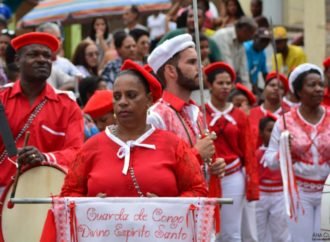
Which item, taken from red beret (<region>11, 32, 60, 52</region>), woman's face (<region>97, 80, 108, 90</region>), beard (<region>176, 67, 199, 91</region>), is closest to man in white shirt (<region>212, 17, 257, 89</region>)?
woman's face (<region>97, 80, 108, 90</region>)

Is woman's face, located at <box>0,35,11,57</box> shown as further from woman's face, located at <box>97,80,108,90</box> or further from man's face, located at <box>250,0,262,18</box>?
man's face, located at <box>250,0,262,18</box>

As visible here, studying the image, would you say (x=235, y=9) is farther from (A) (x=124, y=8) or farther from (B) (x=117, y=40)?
(B) (x=117, y=40)

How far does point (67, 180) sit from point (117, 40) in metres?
8.93

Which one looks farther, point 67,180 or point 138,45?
point 138,45

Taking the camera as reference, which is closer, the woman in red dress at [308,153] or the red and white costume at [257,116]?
the woman in red dress at [308,153]

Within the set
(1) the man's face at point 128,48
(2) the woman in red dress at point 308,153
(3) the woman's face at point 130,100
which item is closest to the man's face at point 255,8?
(1) the man's face at point 128,48

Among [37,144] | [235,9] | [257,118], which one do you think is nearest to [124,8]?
[235,9]

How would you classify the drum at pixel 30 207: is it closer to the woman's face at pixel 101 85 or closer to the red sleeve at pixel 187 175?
the red sleeve at pixel 187 175

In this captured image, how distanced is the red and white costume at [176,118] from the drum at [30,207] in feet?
2.77

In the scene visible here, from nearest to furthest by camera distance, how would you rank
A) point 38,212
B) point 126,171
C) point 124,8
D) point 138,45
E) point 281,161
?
point 126,171 → point 38,212 → point 281,161 → point 138,45 → point 124,8

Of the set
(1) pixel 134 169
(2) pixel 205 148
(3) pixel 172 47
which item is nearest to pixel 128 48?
(3) pixel 172 47

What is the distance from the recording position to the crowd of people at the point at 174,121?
8.16 meters

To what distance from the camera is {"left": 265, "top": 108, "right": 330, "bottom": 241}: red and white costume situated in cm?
1258

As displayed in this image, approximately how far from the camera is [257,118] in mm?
16172
